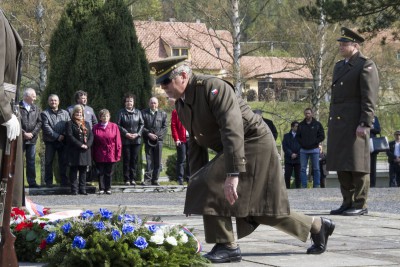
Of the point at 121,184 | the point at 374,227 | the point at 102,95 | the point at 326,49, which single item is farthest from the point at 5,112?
the point at 326,49

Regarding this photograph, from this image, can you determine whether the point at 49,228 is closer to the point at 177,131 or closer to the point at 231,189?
the point at 231,189

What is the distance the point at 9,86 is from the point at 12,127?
341 mm

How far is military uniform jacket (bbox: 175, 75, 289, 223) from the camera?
6.91 meters

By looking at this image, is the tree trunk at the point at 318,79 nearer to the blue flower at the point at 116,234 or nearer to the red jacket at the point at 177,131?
the red jacket at the point at 177,131

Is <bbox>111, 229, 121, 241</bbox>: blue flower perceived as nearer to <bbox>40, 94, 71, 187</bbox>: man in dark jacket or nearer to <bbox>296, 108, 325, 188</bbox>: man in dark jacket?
<bbox>40, 94, 71, 187</bbox>: man in dark jacket

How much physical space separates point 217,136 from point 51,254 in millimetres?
1479

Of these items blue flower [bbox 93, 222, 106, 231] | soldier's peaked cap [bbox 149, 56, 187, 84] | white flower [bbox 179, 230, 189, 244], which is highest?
soldier's peaked cap [bbox 149, 56, 187, 84]

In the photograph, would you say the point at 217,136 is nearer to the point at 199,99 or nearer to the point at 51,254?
the point at 199,99

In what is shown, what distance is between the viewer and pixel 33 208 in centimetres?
945

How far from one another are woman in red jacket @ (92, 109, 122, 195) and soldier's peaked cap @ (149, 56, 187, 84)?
34.5ft

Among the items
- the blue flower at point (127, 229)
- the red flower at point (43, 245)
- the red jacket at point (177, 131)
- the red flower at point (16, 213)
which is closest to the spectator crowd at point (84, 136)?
the red jacket at point (177, 131)

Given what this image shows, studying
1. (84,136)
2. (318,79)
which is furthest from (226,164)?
(318,79)

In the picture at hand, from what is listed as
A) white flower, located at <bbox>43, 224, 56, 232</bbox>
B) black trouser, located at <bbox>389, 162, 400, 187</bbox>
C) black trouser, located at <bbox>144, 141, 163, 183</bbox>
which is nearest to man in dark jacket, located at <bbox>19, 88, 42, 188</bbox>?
black trouser, located at <bbox>144, 141, 163, 183</bbox>

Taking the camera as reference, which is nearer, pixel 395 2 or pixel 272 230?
pixel 272 230
